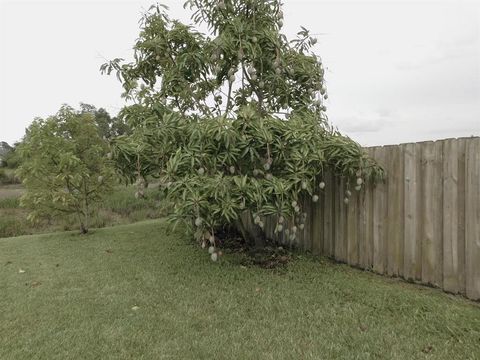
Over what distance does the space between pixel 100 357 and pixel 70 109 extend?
22.9 ft

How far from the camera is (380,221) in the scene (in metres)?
4.27

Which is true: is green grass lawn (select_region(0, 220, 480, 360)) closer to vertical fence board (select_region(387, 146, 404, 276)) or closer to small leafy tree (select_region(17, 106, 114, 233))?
vertical fence board (select_region(387, 146, 404, 276))

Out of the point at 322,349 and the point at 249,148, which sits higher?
the point at 249,148

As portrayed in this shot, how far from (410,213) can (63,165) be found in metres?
6.64

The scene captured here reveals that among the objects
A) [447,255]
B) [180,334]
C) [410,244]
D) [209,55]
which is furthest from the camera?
[209,55]

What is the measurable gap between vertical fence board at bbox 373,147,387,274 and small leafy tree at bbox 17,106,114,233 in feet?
17.7

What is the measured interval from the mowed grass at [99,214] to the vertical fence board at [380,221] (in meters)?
6.45

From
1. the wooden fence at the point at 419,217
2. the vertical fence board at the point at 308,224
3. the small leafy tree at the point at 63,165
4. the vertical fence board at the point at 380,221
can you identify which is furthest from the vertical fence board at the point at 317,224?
the small leafy tree at the point at 63,165

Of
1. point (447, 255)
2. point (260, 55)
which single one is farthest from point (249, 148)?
point (447, 255)

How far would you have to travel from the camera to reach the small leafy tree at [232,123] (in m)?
3.95

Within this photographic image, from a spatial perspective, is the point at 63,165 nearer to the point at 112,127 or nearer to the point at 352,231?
the point at 352,231

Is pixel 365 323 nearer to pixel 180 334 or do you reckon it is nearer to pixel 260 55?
pixel 180 334

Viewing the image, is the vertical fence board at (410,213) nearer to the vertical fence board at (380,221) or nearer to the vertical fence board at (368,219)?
the vertical fence board at (380,221)

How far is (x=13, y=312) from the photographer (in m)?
3.60
